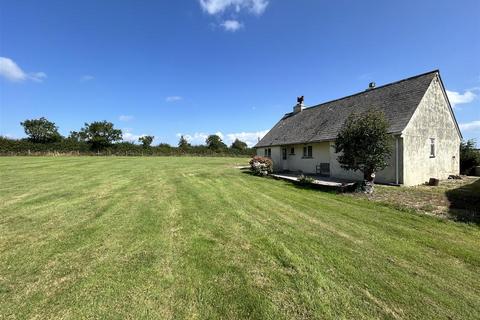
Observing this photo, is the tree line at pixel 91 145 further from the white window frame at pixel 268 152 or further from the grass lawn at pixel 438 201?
the grass lawn at pixel 438 201

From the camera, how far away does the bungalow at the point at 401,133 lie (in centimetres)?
1294

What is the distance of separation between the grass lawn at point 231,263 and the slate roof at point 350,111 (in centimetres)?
874

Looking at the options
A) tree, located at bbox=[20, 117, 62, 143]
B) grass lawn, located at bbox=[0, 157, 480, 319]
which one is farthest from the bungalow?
tree, located at bbox=[20, 117, 62, 143]

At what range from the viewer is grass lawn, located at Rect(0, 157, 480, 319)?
2.95 meters

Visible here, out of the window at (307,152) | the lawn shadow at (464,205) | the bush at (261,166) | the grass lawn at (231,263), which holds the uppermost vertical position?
the window at (307,152)

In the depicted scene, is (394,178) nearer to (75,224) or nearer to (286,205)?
(286,205)

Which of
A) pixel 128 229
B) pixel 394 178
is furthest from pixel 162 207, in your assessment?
pixel 394 178

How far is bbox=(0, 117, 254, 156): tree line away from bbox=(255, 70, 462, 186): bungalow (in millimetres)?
35156

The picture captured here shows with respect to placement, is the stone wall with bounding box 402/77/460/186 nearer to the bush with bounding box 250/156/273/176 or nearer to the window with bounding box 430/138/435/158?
the window with bounding box 430/138/435/158

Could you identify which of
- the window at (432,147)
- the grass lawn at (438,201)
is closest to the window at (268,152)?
the window at (432,147)

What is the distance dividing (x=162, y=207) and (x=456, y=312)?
6663 millimetres

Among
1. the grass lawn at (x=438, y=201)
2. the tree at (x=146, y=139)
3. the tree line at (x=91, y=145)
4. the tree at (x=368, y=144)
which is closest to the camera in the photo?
the grass lawn at (x=438, y=201)

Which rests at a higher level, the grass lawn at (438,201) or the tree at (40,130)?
the tree at (40,130)

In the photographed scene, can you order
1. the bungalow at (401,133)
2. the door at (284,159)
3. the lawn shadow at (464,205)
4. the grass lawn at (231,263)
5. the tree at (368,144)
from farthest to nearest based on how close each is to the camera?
1. the door at (284,159)
2. the bungalow at (401,133)
3. the tree at (368,144)
4. the lawn shadow at (464,205)
5. the grass lawn at (231,263)
